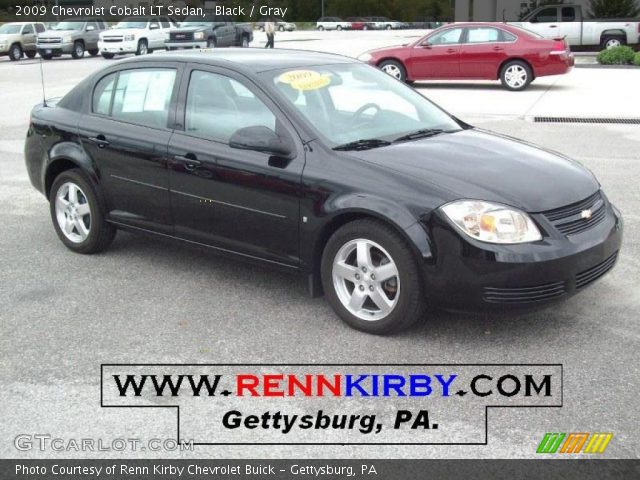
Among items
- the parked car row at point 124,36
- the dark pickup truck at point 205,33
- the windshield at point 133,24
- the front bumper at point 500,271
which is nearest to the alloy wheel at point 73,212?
the front bumper at point 500,271

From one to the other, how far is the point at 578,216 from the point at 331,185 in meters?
1.41

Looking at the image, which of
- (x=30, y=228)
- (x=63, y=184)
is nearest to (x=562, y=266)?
(x=63, y=184)

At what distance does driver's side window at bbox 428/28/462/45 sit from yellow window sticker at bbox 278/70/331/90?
1386cm

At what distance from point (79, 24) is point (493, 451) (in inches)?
1367

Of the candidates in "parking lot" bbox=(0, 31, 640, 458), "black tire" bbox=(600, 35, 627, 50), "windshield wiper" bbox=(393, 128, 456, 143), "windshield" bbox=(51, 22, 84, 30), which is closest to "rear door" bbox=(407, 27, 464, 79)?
"parking lot" bbox=(0, 31, 640, 458)

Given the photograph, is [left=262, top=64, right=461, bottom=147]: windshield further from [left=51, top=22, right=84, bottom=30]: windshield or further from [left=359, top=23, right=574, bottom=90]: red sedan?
[left=51, top=22, right=84, bottom=30]: windshield

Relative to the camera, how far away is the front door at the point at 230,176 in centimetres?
507

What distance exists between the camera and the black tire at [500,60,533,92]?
18.1 meters

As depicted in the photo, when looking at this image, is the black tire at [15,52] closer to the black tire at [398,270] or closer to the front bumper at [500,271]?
the black tire at [398,270]

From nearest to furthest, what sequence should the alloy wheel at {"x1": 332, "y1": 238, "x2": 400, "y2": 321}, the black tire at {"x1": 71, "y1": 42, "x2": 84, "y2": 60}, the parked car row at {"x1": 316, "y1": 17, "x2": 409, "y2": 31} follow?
the alloy wheel at {"x1": 332, "y1": 238, "x2": 400, "y2": 321} < the black tire at {"x1": 71, "y1": 42, "x2": 84, "y2": 60} < the parked car row at {"x1": 316, "y1": 17, "x2": 409, "y2": 31}

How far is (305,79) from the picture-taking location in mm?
5488

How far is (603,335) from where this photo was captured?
476cm

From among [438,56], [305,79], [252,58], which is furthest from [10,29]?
[305,79]

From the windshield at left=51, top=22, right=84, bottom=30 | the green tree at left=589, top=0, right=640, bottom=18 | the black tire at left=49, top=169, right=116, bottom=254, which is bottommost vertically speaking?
the black tire at left=49, top=169, right=116, bottom=254
